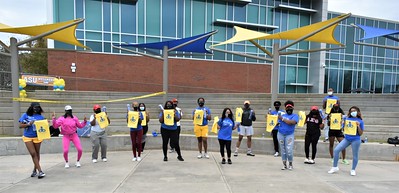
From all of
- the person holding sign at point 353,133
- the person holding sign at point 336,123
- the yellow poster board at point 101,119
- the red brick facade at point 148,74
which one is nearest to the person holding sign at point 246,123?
the person holding sign at point 336,123

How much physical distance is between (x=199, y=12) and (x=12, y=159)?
63.6 ft

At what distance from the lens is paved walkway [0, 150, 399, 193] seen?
532cm

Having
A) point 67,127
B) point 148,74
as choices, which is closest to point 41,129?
point 67,127

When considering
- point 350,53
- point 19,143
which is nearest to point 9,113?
point 19,143

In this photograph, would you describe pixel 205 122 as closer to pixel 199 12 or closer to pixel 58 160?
pixel 58 160

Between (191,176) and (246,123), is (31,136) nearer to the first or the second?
(191,176)

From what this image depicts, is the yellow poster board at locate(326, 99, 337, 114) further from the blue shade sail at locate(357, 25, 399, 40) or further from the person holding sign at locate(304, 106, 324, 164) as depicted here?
the blue shade sail at locate(357, 25, 399, 40)

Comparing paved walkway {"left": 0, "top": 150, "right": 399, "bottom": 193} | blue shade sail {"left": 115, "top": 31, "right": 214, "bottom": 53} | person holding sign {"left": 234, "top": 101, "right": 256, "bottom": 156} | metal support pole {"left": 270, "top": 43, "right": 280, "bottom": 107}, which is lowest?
paved walkway {"left": 0, "top": 150, "right": 399, "bottom": 193}

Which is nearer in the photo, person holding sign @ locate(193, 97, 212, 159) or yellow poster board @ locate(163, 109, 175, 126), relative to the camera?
yellow poster board @ locate(163, 109, 175, 126)

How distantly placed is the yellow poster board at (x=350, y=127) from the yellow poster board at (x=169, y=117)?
4510 millimetres

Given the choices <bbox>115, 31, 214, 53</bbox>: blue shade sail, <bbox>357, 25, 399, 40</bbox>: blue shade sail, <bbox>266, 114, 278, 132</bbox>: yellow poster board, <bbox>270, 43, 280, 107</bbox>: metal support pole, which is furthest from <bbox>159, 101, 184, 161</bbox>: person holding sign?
<bbox>357, 25, 399, 40</bbox>: blue shade sail

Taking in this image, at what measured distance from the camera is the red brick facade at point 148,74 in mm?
19938

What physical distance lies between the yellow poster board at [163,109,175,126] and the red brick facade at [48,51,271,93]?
47.7 feet

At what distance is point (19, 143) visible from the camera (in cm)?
811
